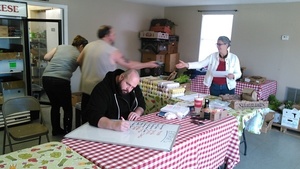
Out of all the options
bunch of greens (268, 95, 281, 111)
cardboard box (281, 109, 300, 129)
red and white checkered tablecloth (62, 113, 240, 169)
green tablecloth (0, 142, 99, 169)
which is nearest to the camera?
green tablecloth (0, 142, 99, 169)

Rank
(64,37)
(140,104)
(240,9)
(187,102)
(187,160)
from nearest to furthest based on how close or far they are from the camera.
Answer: (187,160) → (140,104) → (187,102) → (64,37) → (240,9)

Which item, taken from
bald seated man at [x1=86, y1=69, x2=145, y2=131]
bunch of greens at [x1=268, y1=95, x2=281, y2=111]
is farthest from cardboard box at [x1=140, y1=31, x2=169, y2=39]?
bald seated man at [x1=86, y1=69, x2=145, y2=131]

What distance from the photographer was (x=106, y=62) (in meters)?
2.59

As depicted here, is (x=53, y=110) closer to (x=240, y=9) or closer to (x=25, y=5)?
(x=25, y=5)

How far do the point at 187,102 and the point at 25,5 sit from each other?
2.89 meters

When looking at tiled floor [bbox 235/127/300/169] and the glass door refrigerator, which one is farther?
the glass door refrigerator

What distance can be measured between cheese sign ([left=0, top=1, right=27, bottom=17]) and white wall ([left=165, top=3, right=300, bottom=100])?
153 inches

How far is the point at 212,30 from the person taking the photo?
19.2 feet

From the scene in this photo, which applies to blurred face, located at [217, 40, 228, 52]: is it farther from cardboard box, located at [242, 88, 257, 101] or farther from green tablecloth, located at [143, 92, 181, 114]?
green tablecloth, located at [143, 92, 181, 114]

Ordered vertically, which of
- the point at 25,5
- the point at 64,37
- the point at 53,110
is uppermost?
the point at 25,5

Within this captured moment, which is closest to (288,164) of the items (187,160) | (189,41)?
(187,160)

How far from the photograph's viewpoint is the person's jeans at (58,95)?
3.09 meters

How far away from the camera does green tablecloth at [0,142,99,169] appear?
47.6 inches

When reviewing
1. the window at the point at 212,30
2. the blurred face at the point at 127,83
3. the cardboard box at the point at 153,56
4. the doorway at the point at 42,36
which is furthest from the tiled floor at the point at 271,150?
the cardboard box at the point at 153,56
